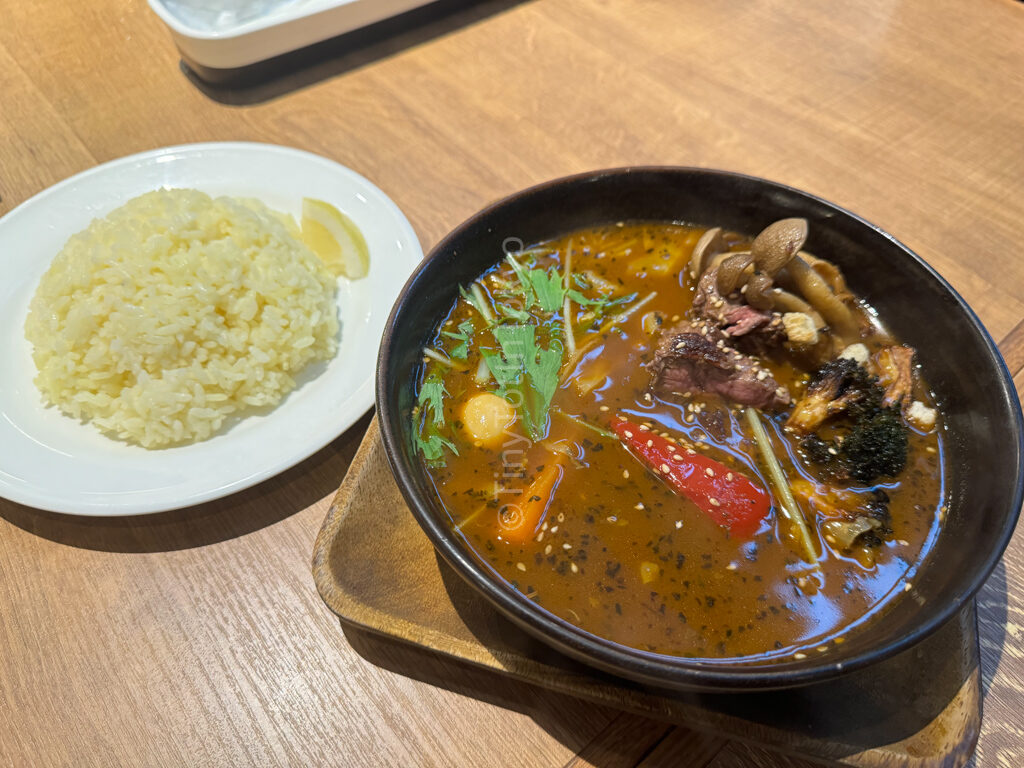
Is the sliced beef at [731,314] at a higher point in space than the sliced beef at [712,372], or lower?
higher

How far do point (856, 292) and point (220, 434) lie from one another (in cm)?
185

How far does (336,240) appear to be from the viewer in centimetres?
224

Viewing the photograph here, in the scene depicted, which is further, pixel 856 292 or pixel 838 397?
pixel 856 292

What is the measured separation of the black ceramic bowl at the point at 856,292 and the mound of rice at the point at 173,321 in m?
0.57

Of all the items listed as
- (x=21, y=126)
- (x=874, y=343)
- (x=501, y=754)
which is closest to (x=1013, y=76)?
(x=874, y=343)

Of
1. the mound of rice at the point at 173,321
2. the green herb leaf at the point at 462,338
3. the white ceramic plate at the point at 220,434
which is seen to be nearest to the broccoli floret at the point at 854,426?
the green herb leaf at the point at 462,338

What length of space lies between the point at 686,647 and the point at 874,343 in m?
0.98

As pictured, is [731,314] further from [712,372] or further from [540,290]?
[540,290]

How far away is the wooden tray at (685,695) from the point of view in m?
1.21

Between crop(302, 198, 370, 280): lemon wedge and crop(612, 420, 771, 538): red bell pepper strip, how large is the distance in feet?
3.81

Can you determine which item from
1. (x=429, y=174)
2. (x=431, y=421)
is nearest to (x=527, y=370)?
(x=431, y=421)

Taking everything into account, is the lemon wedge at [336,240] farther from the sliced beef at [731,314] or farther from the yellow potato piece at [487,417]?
the sliced beef at [731,314]

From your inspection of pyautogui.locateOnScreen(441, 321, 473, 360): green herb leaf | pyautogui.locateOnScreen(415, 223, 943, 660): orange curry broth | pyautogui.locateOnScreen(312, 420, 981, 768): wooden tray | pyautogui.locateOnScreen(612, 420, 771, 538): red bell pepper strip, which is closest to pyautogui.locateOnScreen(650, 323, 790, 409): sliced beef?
pyautogui.locateOnScreen(415, 223, 943, 660): orange curry broth

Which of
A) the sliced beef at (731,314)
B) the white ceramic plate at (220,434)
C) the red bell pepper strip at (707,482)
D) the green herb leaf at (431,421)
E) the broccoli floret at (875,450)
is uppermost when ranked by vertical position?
the sliced beef at (731,314)
